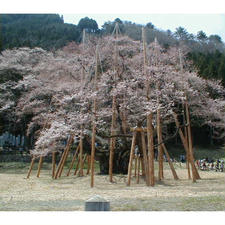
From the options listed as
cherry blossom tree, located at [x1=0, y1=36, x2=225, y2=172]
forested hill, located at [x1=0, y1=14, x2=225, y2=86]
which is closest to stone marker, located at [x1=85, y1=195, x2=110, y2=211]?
cherry blossom tree, located at [x1=0, y1=36, x2=225, y2=172]

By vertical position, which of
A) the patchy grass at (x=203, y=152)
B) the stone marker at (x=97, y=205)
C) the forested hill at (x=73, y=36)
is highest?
the forested hill at (x=73, y=36)

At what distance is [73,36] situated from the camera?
31469mm

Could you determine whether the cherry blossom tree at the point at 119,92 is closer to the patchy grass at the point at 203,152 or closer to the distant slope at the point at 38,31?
the patchy grass at the point at 203,152

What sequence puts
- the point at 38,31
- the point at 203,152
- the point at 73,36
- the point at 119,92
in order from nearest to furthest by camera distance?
the point at 119,92 < the point at 203,152 < the point at 38,31 < the point at 73,36

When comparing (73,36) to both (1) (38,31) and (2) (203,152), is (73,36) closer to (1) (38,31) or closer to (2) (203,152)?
(1) (38,31)

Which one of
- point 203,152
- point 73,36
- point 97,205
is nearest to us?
point 97,205

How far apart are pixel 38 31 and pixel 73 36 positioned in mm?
3764

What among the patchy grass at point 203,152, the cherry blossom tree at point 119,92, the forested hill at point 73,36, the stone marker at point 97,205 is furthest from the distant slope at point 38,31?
the stone marker at point 97,205

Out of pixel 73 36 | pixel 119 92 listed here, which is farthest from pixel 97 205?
pixel 73 36

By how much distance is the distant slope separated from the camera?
25.1m

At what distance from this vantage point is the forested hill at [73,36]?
22922mm

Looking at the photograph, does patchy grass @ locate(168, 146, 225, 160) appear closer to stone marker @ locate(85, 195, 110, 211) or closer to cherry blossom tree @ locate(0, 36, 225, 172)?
cherry blossom tree @ locate(0, 36, 225, 172)

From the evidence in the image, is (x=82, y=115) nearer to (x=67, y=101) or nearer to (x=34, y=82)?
(x=67, y=101)
